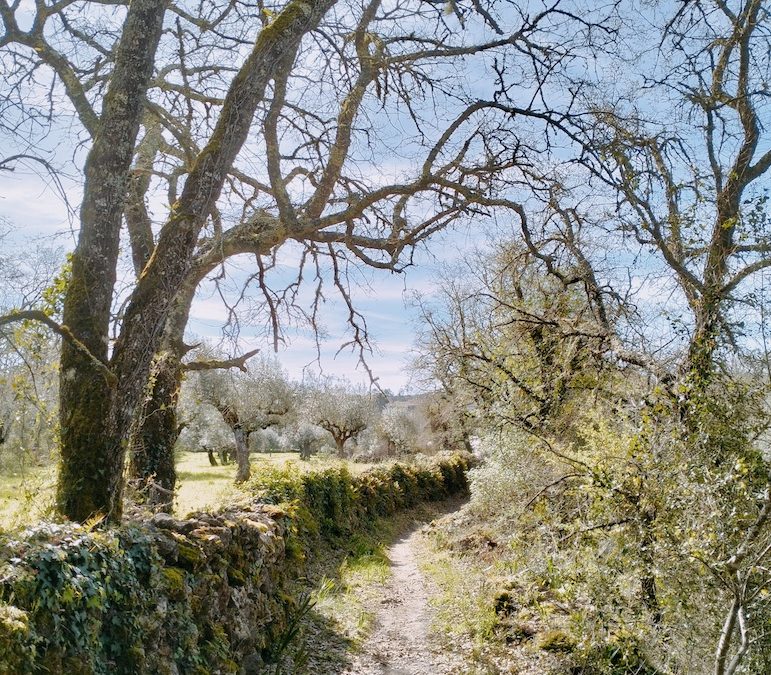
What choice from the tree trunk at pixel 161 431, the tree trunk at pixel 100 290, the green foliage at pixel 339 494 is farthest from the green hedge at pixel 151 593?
the tree trunk at pixel 161 431

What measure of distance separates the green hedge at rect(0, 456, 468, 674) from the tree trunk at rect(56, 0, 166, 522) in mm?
541

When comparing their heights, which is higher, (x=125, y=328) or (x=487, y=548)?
(x=125, y=328)

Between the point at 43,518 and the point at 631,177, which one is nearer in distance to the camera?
the point at 43,518

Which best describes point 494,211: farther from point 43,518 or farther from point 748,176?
point 43,518

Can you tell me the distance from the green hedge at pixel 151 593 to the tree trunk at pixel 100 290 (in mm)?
541

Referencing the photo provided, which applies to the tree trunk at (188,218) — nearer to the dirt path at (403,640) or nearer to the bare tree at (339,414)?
the dirt path at (403,640)

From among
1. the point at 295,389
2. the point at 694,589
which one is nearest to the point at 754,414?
the point at 694,589

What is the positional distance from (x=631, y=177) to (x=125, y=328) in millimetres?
5635

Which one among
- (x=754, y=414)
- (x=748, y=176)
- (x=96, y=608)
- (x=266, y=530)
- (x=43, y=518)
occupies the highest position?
(x=748, y=176)

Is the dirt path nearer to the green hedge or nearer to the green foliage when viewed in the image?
the green hedge

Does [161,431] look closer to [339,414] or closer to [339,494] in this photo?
[339,494]

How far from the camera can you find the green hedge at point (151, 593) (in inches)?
120

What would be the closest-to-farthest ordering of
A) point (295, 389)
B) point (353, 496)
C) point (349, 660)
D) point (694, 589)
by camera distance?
point (694, 589) < point (349, 660) < point (353, 496) < point (295, 389)

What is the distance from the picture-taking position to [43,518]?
4.15m
